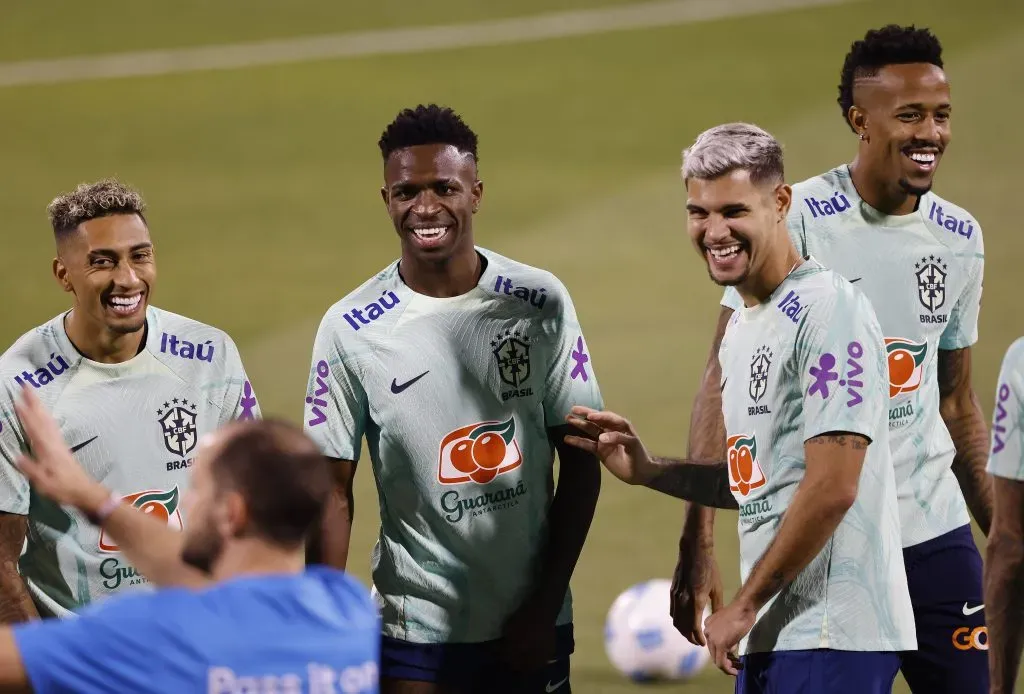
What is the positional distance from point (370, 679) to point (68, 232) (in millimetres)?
2685

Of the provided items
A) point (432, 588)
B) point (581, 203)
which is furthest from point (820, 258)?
point (581, 203)

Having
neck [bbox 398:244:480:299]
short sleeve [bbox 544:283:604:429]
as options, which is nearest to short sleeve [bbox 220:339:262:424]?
neck [bbox 398:244:480:299]

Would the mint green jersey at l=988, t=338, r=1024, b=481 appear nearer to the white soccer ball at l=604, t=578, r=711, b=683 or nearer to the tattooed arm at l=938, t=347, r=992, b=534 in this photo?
the tattooed arm at l=938, t=347, r=992, b=534

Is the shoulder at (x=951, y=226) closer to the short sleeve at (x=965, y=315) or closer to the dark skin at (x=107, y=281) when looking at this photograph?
the short sleeve at (x=965, y=315)

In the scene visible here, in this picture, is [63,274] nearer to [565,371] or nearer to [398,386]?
[398,386]

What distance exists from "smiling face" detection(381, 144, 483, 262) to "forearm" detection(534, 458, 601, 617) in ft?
2.67

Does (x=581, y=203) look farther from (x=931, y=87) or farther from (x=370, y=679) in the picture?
(x=370, y=679)

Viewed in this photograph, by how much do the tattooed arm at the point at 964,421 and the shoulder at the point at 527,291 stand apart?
60.5 inches

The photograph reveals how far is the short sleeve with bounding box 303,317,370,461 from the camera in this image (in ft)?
17.9

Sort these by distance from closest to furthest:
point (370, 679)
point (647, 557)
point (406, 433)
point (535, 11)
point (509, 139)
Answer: point (370, 679)
point (406, 433)
point (647, 557)
point (509, 139)
point (535, 11)

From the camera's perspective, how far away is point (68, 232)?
5.89m

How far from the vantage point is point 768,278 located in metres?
5.05

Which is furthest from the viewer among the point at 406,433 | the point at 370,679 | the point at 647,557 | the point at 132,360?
the point at 647,557

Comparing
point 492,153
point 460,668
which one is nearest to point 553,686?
point 460,668
